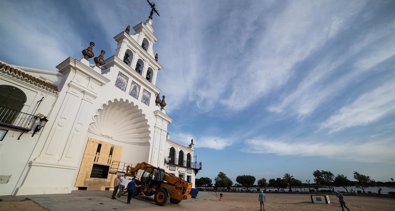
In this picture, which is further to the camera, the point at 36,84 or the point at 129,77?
the point at 129,77

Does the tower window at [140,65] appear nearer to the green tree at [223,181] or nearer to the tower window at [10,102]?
the tower window at [10,102]

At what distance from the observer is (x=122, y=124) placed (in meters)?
16.3

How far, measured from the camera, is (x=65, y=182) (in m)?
9.46

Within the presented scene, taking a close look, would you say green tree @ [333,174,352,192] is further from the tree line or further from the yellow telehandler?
the yellow telehandler

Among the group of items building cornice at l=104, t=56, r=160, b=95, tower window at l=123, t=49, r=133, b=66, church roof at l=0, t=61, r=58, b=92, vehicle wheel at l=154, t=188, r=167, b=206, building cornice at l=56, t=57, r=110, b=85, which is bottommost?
vehicle wheel at l=154, t=188, r=167, b=206

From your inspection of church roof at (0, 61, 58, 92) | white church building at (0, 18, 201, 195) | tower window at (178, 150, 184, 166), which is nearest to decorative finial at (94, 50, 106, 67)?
white church building at (0, 18, 201, 195)

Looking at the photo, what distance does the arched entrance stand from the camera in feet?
44.1

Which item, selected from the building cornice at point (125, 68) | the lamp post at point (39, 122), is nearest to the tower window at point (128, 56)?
the building cornice at point (125, 68)

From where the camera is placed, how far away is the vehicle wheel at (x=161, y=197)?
911 cm

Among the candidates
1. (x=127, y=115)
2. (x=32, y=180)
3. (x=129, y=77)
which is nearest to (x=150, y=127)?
(x=127, y=115)

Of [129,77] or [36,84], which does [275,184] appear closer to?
[129,77]

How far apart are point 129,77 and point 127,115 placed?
3531 mm

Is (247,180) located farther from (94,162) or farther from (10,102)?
(10,102)

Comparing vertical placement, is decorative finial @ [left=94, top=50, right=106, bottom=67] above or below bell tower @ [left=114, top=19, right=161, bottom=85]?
below
